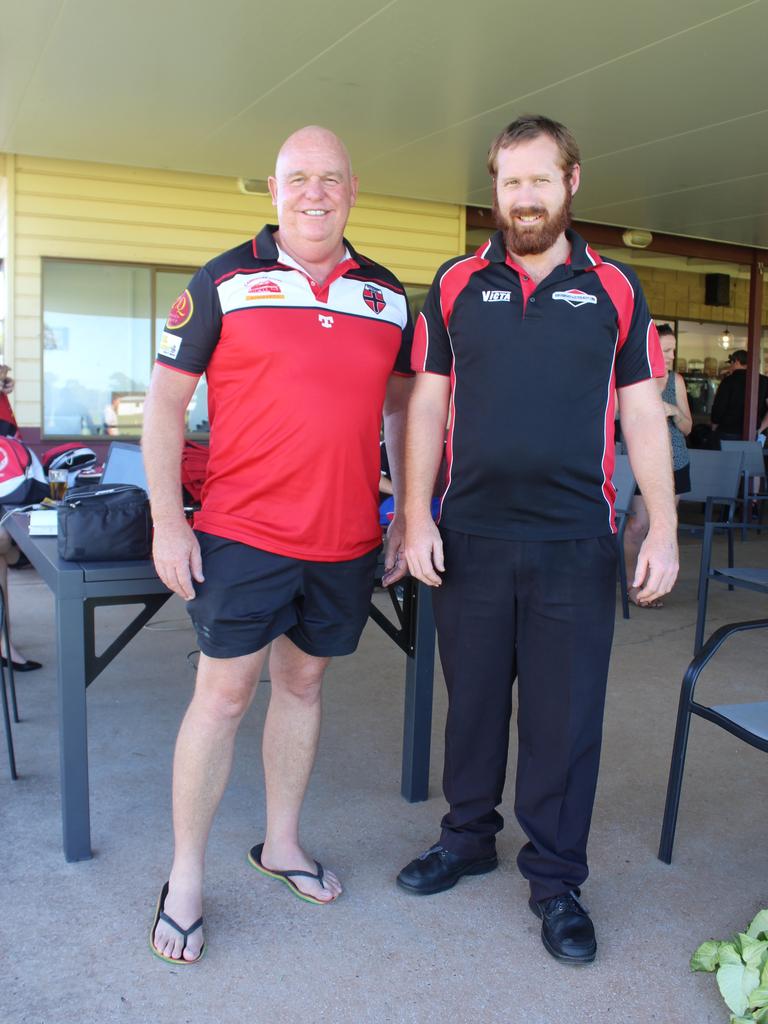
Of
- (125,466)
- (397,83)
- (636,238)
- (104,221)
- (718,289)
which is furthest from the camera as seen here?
(718,289)

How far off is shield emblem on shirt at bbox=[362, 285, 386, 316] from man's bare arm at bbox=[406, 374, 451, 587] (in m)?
0.19

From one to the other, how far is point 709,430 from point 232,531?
34.2 feet

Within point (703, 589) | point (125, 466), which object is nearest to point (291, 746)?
point (125, 466)

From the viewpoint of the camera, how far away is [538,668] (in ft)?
7.13

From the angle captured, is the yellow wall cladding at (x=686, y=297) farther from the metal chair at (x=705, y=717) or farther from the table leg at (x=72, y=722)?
the table leg at (x=72, y=722)

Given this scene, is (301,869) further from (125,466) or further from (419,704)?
(125,466)

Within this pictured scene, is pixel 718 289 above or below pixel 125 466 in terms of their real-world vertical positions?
above

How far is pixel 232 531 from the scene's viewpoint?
205 centimetres

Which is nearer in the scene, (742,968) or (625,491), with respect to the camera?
(742,968)

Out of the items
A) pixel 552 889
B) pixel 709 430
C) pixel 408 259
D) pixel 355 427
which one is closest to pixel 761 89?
pixel 408 259

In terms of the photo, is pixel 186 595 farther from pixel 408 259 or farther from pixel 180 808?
pixel 408 259

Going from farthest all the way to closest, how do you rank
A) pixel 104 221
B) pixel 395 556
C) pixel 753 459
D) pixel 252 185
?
pixel 252 185
pixel 104 221
pixel 753 459
pixel 395 556

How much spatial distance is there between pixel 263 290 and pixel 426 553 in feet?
2.29

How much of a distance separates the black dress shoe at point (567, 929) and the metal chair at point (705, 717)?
460 millimetres
